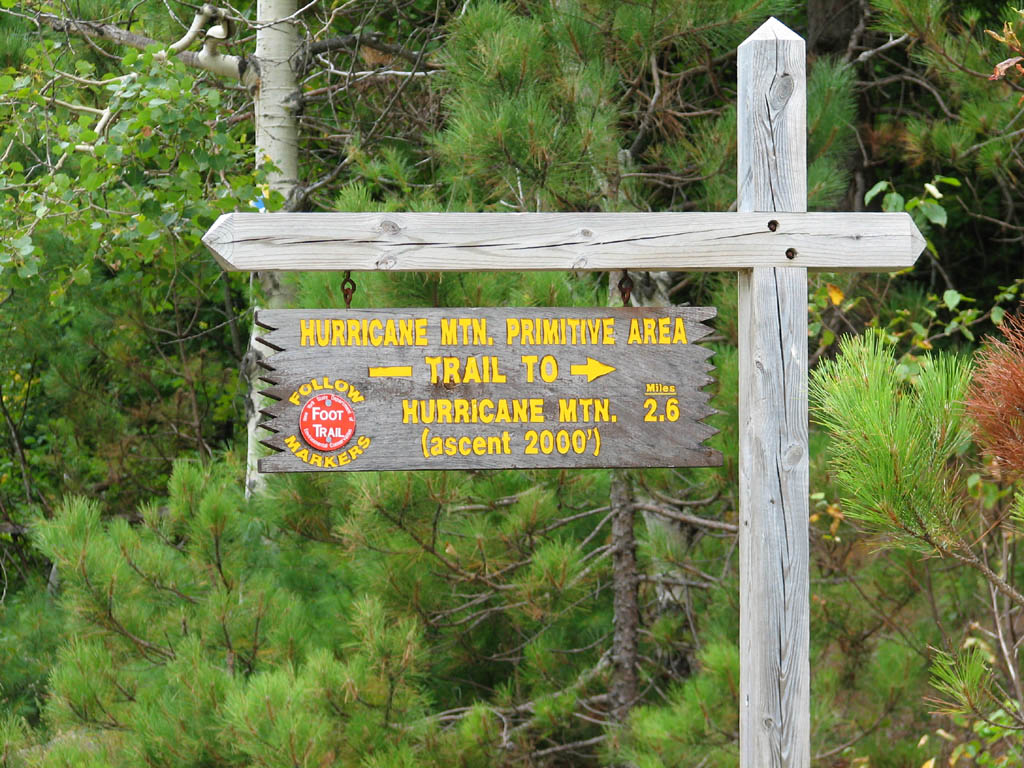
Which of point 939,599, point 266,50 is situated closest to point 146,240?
point 266,50

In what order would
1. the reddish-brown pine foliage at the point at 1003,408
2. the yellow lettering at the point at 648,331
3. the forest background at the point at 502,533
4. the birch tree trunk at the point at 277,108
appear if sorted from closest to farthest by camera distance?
1. the reddish-brown pine foliage at the point at 1003,408
2. the yellow lettering at the point at 648,331
3. the forest background at the point at 502,533
4. the birch tree trunk at the point at 277,108

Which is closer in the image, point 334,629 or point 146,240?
point 334,629

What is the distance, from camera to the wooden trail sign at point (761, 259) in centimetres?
219

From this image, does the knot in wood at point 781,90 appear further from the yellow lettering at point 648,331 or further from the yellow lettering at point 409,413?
the yellow lettering at point 409,413

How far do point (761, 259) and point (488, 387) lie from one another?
2.02 feet

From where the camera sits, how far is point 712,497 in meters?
3.59

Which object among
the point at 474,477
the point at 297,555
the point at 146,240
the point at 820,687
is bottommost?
the point at 820,687

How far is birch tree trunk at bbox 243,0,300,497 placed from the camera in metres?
4.48

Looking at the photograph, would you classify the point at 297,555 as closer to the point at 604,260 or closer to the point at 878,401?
the point at 604,260

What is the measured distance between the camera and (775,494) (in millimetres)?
2246

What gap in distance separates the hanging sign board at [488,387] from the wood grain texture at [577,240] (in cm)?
11

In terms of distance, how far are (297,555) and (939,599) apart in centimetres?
252

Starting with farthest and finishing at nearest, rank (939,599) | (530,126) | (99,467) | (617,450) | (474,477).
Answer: (99,467), (939,599), (474,477), (530,126), (617,450)

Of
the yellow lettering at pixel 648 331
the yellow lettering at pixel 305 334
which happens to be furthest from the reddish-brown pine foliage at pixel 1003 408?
the yellow lettering at pixel 305 334
